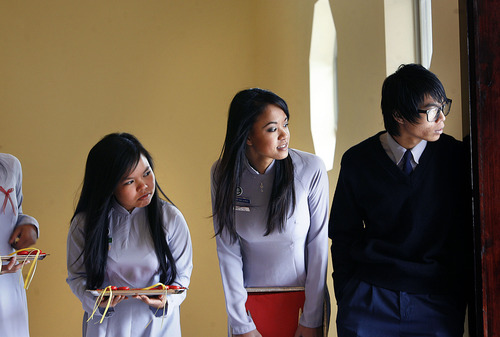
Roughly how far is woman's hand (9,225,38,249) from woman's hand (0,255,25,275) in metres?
0.07

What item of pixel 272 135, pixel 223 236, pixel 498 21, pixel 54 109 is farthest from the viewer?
pixel 54 109

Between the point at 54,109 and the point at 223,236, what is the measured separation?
837 mm

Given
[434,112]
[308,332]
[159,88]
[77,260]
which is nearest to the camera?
[434,112]

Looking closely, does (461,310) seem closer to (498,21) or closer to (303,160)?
(303,160)

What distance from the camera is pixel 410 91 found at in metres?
1.61

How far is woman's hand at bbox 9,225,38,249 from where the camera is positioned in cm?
213

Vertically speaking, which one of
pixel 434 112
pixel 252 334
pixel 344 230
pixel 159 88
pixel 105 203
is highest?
pixel 159 88

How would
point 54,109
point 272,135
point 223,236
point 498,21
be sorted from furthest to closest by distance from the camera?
point 54,109, point 223,236, point 272,135, point 498,21

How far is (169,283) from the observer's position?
204 centimetres

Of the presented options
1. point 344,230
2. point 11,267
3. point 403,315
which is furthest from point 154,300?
point 403,315

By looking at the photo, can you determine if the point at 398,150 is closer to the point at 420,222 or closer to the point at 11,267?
the point at 420,222

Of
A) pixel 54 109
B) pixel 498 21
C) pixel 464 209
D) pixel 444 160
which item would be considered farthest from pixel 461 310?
pixel 54 109

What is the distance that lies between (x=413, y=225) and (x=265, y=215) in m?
0.55

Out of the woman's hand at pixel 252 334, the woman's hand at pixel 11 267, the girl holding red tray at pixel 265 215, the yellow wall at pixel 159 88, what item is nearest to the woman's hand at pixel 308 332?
the girl holding red tray at pixel 265 215
